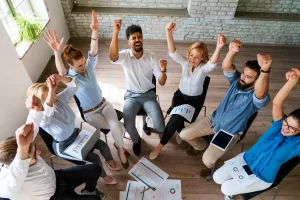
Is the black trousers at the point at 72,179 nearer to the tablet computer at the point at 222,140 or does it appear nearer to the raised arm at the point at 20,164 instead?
the raised arm at the point at 20,164

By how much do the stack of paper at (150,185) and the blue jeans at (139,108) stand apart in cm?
37

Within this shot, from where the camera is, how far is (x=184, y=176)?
2.63m

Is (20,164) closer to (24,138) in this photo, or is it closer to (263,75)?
(24,138)

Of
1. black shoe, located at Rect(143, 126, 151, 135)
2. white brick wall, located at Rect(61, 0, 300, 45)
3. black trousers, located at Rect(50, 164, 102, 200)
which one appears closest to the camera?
black trousers, located at Rect(50, 164, 102, 200)

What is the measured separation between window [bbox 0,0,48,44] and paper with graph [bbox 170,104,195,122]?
2597 mm

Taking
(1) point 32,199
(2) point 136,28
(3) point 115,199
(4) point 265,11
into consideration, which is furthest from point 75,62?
(4) point 265,11

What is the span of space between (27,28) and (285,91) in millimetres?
3400

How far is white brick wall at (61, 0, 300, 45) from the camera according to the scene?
430 centimetres

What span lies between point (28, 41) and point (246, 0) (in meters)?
3.89

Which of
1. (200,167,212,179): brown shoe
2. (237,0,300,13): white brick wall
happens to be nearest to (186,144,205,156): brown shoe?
(200,167,212,179): brown shoe

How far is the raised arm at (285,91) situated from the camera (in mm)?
1814

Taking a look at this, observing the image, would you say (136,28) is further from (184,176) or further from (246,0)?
(246,0)

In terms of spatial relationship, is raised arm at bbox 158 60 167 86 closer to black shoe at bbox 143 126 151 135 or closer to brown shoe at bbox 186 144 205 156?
black shoe at bbox 143 126 151 135

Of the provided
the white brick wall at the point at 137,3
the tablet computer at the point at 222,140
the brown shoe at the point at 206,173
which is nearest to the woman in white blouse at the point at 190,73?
the tablet computer at the point at 222,140
